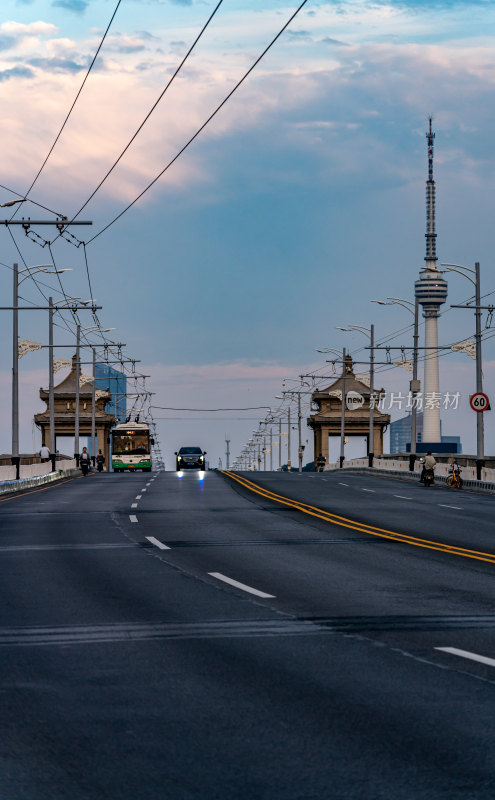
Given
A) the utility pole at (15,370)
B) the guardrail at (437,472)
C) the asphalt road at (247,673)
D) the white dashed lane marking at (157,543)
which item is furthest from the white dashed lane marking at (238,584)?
the utility pole at (15,370)

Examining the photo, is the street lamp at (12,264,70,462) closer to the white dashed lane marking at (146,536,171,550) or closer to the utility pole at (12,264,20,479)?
the utility pole at (12,264,20,479)

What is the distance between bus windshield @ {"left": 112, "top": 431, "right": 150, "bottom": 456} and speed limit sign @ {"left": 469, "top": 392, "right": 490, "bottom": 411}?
36667 mm

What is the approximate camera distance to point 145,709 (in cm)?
664

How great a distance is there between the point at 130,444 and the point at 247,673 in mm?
70490

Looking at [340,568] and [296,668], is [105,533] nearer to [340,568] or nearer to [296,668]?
[340,568]

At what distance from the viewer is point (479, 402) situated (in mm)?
44969

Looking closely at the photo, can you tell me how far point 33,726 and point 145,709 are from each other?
0.73m

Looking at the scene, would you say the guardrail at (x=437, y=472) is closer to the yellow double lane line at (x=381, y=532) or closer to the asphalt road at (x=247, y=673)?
the yellow double lane line at (x=381, y=532)

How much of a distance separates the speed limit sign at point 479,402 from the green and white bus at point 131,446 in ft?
119

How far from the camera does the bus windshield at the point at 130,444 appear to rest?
77.0 m

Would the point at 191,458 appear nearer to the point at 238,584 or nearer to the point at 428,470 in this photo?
the point at 428,470

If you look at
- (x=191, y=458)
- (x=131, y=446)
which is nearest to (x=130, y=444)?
(x=131, y=446)

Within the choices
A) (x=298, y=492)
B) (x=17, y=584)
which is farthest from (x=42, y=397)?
(x=17, y=584)

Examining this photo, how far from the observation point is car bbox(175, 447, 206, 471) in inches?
3374
